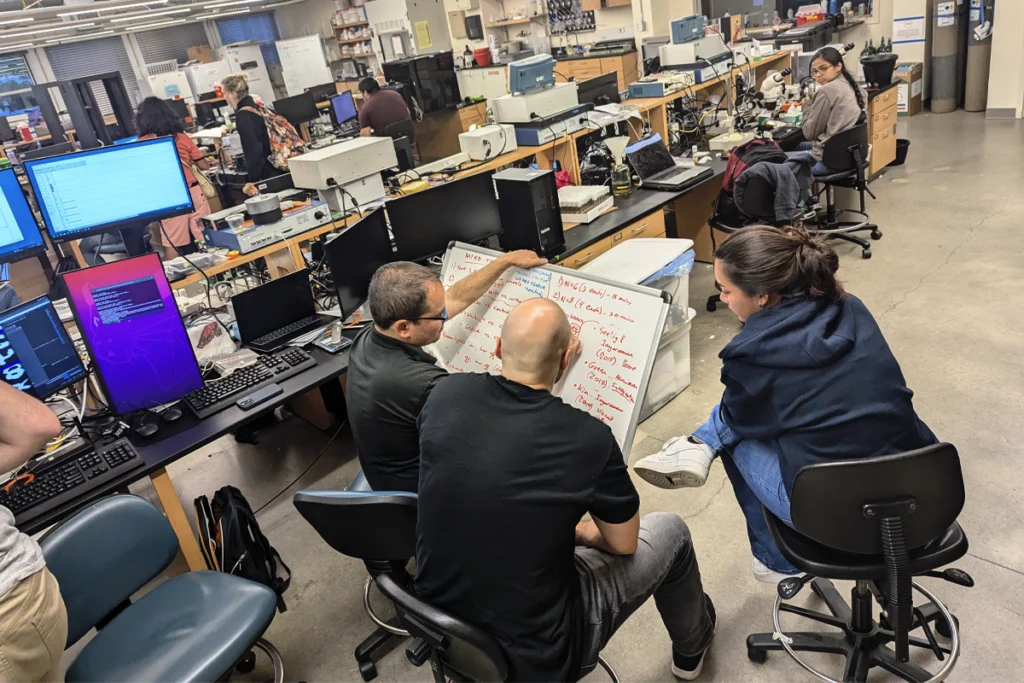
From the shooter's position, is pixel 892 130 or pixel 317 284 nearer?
pixel 317 284

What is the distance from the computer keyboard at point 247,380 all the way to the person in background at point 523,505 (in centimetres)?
121

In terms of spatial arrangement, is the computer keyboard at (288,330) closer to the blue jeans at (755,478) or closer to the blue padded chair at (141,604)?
the blue padded chair at (141,604)

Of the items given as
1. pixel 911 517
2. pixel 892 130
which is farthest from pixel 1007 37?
pixel 911 517

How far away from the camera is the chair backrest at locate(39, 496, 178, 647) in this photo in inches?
68.5

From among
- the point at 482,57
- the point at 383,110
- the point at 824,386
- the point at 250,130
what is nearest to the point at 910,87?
the point at 482,57

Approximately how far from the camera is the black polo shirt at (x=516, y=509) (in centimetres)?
137

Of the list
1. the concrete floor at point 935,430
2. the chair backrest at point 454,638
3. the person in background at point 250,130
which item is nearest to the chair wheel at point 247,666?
the concrete floor at point 935,430

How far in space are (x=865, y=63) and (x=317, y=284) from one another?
4.90 metres

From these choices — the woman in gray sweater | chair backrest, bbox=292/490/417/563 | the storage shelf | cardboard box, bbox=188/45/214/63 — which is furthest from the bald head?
cardboard box, bbox=188/45/214/63

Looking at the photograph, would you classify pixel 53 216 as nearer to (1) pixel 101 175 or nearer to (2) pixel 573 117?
(1) pixel 101 175

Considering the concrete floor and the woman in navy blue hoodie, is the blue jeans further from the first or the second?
the concrete floor

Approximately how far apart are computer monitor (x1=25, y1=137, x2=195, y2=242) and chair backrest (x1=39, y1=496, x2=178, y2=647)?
1.64m

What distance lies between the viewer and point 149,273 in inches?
88.4

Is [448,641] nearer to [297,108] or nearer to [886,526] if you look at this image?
[886,526]
